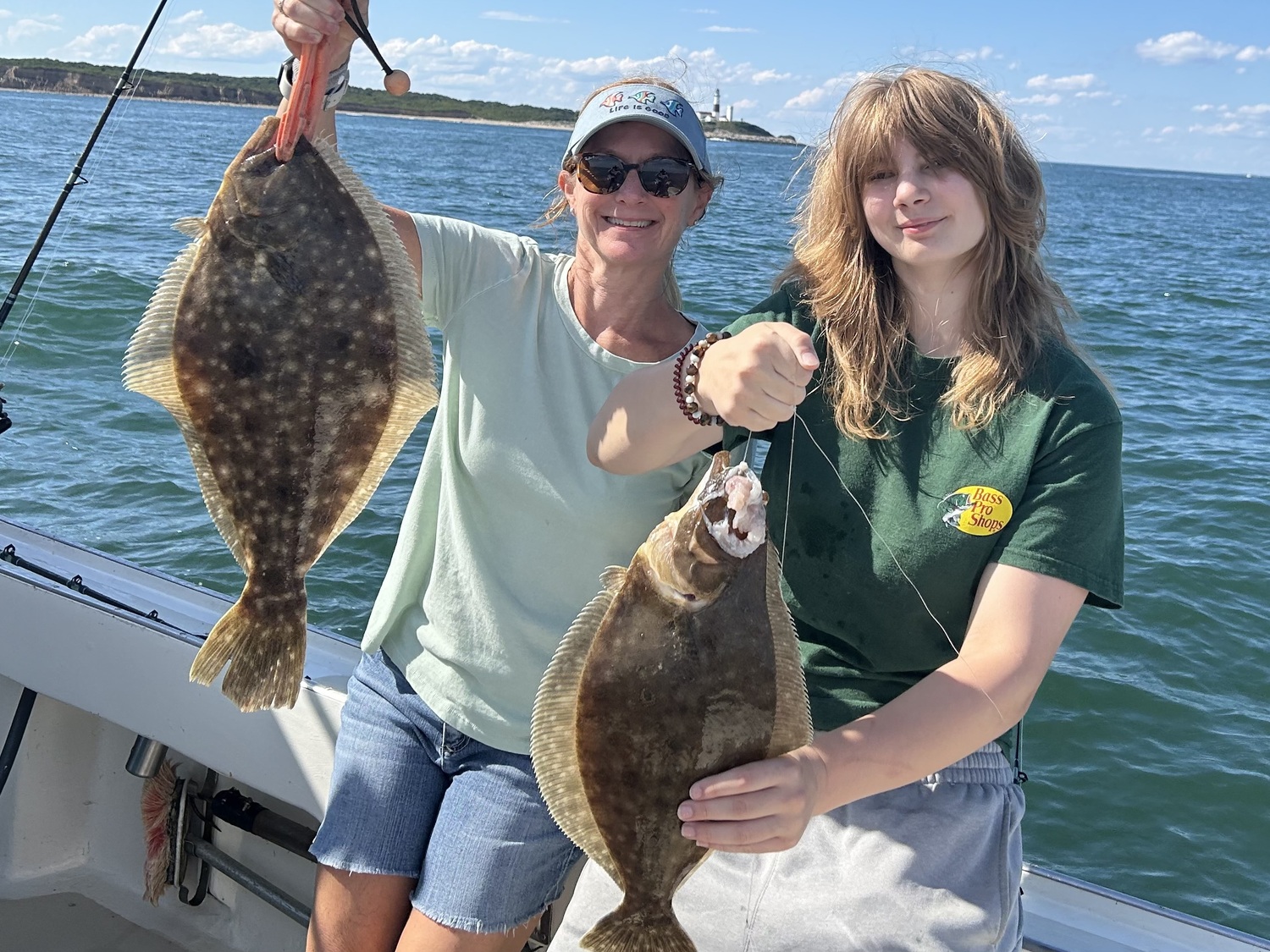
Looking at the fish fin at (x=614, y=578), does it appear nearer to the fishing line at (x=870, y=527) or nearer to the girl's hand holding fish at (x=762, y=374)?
the girl's hand holding fish at (x=762, y=374)

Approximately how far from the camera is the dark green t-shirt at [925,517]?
219cm

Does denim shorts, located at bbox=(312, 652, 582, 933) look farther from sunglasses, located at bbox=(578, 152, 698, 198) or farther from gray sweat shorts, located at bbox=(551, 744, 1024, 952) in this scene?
sunglasses, located at bbox=(578, 152, 698, 198)

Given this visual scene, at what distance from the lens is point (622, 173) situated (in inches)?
108

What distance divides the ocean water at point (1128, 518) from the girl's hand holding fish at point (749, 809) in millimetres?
1226

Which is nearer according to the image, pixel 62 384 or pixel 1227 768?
pixel 1227 768

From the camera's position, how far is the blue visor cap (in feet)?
8.77

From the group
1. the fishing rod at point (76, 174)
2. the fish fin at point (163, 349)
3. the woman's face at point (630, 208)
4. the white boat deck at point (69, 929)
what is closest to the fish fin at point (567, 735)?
the fish fin at point (163, 349)

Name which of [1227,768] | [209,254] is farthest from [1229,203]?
[209,254]

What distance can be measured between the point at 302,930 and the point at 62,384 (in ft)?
26.6

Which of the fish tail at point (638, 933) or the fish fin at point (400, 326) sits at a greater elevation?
the fish fin at point (400, 326)

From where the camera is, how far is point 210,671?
2053 millimetres

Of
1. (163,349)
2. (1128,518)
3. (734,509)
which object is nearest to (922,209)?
(734,509)

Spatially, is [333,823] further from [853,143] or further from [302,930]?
[853,143]

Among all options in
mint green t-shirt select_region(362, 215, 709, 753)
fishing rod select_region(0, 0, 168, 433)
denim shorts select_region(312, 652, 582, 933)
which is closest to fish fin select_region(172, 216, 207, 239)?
mint green t-shirt select_region(362, 215, 709, 753)
